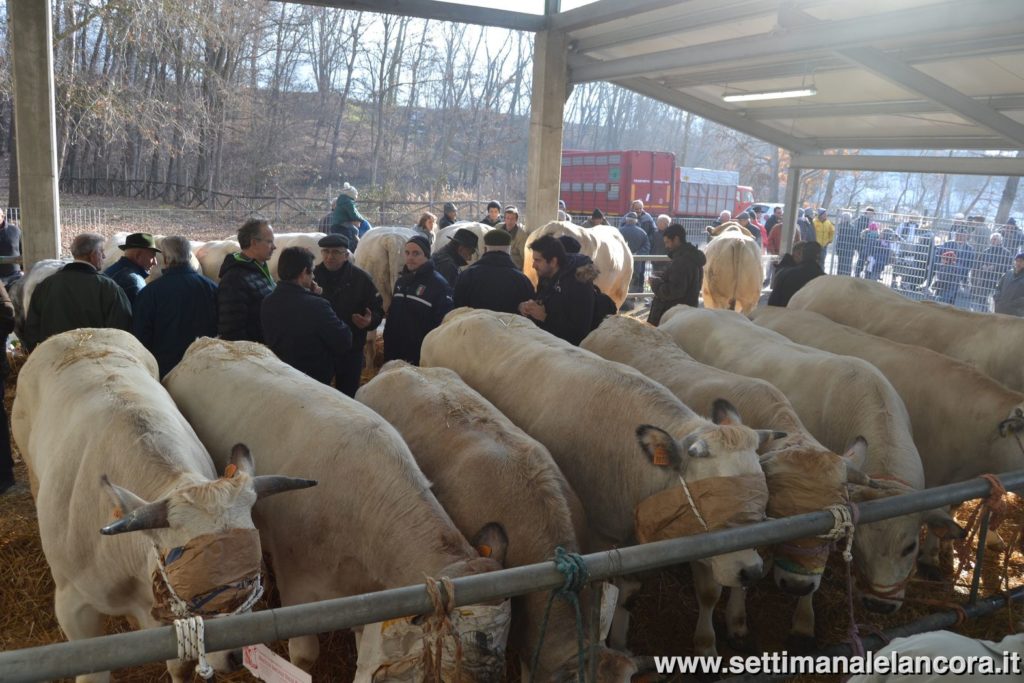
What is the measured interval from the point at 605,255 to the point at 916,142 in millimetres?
5782

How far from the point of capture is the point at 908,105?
456 inches

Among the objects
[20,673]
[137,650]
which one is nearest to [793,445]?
[137,650]

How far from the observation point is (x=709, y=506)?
11.3 feet

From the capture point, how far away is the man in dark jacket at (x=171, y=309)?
19.2ft

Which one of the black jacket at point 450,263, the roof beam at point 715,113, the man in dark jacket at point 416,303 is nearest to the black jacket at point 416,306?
the man in dark jacket at point 416,303

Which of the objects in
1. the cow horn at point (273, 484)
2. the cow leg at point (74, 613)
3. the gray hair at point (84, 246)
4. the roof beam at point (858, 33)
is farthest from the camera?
the roof beam at point (858, 33)

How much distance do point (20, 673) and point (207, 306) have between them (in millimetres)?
4565

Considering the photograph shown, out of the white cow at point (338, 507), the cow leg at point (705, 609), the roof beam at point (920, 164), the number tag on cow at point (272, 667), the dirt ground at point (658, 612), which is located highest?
the roof beam at point (920, 164)

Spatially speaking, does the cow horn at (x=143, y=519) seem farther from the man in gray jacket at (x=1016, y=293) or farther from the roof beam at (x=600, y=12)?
the man in gray jacket at (x=1016, y=293)

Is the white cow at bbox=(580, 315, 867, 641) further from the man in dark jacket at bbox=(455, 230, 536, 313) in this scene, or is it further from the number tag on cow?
the number tag on cow

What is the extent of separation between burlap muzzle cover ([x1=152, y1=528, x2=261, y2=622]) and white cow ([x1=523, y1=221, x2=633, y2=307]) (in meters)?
8.33

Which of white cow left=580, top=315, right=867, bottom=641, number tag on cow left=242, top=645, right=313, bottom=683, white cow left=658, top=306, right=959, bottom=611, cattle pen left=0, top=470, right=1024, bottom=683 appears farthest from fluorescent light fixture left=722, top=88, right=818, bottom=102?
number tag on cow left=242, top=645, right=313, bottom=683

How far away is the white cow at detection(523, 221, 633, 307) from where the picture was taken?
11.2 metres

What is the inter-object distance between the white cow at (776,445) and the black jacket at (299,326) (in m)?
1.97
